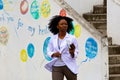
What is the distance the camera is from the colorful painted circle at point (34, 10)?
1010cm

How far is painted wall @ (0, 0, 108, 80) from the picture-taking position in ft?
30.7

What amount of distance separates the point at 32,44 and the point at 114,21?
2.06 metres

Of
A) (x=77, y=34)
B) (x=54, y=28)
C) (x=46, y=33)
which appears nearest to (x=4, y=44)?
(x=46, y=33)

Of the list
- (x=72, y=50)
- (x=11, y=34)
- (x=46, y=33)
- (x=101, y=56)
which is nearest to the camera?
(x=72, y=50)

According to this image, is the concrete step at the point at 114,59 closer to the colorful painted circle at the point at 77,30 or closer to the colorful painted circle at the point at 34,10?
the colorful painted circle at the point at 77,30

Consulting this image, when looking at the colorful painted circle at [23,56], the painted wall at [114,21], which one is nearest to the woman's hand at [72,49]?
the colorful painted circle at [23,56]

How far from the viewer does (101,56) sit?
9234 mm

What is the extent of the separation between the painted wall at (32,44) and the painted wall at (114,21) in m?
1.77

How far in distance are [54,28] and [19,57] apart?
2.86 metres

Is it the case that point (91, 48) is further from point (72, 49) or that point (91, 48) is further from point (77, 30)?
point (72, 49)

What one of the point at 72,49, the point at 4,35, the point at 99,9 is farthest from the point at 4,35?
the point at 72,49

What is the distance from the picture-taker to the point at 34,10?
33.3 feet

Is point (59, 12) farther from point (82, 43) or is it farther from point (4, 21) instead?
point (4, 21)

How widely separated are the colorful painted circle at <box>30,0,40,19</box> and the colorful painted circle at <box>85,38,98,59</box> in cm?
136
